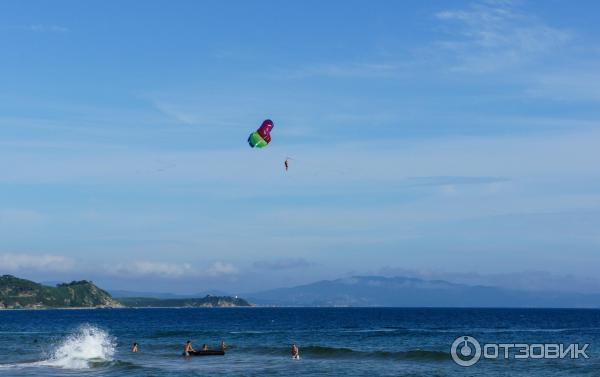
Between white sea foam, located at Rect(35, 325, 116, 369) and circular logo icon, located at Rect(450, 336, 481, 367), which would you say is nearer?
white sea foam, located at Rect(35, 325, 116, 369)

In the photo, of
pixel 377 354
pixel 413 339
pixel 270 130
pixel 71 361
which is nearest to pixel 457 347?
pixel 377 354

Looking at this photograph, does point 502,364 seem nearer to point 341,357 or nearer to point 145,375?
point 341,357

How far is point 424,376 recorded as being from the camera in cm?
5544

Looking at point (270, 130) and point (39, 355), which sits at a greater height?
point (270, 130)

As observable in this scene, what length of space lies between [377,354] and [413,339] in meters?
25.4

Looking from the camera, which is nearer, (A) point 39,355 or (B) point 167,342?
(A) point 39,355

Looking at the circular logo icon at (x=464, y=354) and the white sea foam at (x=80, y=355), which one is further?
the circular logo icon at (x=464, y=354)

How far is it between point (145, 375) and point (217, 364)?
8880 millimetres

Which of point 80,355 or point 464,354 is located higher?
point 464,354

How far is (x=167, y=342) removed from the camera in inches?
3686

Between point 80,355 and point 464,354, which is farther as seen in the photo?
point 464,354

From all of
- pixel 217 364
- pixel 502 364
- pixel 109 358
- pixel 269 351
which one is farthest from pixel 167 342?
pixel 502 364

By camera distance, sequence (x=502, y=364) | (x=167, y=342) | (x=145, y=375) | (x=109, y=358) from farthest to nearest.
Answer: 1. (x=167, y=342)
2. (x=109, y=358)
3. (x=502, y=364)
4. (x=145, y=375)

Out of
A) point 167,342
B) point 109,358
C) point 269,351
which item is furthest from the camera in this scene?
point 167,342
